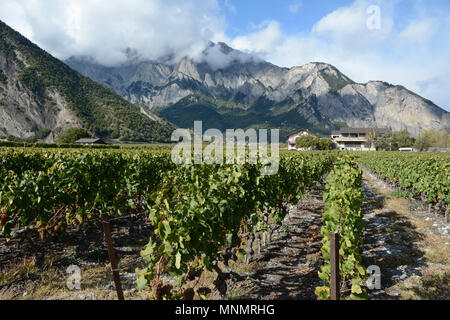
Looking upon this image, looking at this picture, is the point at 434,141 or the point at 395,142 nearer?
the point at 395,142

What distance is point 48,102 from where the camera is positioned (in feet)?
427

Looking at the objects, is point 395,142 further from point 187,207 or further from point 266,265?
point 187,207

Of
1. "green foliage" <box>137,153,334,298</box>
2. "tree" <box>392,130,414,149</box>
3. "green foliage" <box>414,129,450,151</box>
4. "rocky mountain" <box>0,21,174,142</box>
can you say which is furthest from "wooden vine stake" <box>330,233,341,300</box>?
"rocky mountain" <box>0,21,174,142</box>

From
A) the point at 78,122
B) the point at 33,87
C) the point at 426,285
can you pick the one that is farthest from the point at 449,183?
the point at 33,87

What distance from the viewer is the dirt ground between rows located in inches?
211

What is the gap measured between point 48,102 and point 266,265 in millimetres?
155510

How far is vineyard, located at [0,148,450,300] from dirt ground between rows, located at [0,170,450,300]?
15.5 inches

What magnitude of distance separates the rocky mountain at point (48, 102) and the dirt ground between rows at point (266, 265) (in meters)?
125

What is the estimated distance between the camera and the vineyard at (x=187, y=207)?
369 centimetres

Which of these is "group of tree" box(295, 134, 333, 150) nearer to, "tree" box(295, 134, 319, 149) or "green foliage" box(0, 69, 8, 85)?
"tree" box(295, 134, 319, 149)

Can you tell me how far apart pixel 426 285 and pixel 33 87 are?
16320cm

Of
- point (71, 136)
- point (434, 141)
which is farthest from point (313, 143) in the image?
point (71, 136)

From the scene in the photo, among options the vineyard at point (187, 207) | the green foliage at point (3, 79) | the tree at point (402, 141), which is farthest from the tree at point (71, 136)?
the tree at point (402, 141)

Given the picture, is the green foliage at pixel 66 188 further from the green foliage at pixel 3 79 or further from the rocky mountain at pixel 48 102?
the green foliage at pixel 3 79
